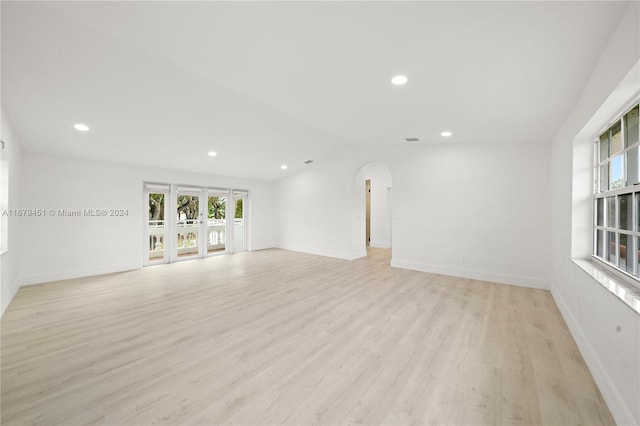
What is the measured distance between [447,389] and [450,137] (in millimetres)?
4121

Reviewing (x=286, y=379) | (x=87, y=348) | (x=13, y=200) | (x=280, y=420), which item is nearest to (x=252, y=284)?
(x=87, y=348)

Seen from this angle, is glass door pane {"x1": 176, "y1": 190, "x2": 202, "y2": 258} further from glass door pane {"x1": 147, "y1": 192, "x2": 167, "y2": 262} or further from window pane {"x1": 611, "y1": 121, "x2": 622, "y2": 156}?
window pane {"x1": 611, "y1": 121, "x2": 622, "y2": 156}

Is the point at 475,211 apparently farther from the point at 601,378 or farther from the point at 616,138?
the point at 601,378

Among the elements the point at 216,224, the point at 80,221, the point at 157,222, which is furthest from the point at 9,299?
the point at 216,224

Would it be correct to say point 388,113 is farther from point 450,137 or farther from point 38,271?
point 38,271

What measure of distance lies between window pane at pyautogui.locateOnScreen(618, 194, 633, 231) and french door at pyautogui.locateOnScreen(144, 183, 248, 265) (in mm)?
7570

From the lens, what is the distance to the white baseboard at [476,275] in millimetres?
4359

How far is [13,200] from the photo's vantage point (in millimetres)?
3836

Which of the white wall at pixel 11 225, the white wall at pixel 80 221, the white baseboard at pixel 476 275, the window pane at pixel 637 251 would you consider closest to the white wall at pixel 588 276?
the window pane at pixel 637 251

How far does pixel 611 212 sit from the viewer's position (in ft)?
7.79

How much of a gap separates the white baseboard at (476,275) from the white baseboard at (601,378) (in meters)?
A: 1.66

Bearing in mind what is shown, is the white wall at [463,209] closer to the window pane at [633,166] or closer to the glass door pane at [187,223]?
the window pane at [633,166]

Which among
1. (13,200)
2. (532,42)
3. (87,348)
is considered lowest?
(87,348)

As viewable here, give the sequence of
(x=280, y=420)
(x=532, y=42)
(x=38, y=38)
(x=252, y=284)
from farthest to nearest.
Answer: (x=252, y=284) < (x=38, y=38) < (x=532, y=42) < (x=280, y=420)
